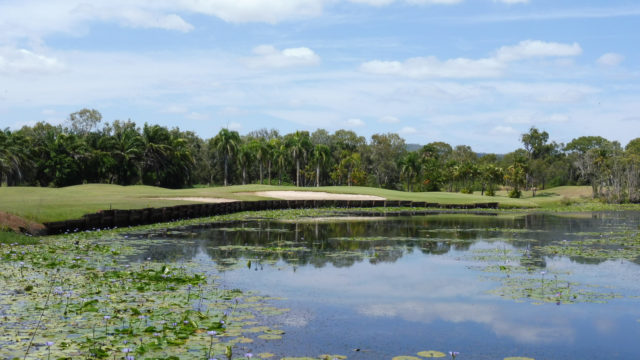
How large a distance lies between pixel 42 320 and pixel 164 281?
4122mm

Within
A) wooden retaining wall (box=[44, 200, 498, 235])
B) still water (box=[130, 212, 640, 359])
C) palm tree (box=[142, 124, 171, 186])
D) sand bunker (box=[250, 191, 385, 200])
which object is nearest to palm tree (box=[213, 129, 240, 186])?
palm tree (box=[142, 124, 171, 186])

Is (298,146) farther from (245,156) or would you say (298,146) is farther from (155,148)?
(155,148)

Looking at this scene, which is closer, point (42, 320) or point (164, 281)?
point (42, 320)

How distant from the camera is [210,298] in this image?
12844mm

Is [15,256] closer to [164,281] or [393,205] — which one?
[164,281]

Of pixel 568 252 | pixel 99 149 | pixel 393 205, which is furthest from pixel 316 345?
pixel 99 149

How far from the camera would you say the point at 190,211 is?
3784 centimetres

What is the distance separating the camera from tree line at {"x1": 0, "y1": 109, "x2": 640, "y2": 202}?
8325 centimetres

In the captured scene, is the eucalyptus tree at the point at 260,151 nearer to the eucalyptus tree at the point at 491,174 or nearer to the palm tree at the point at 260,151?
the palm tree at the point at 260,151

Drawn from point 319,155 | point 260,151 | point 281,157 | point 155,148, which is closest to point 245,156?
point 260,151

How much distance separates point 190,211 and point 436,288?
84.2 ft

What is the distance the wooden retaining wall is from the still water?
370 centimetres

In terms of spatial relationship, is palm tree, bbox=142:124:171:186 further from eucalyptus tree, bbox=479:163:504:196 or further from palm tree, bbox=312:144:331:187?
eucalyptus tree, bbox=479:163:504:196

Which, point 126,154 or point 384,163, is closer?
point 126,154
